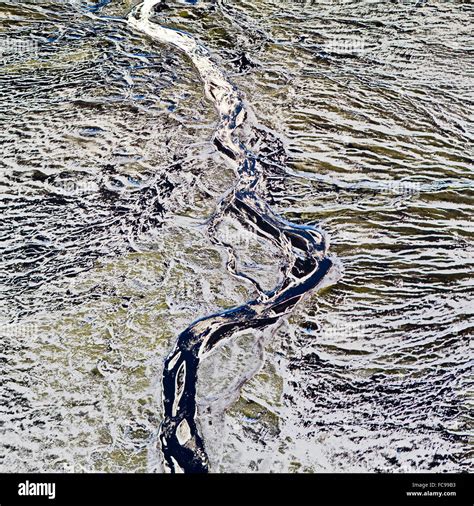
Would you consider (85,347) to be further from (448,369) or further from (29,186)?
(448,369)

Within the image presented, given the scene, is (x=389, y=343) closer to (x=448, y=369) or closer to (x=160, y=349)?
(x=448, y=369)

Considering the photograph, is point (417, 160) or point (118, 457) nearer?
point (118, 457)

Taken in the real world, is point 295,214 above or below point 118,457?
above
